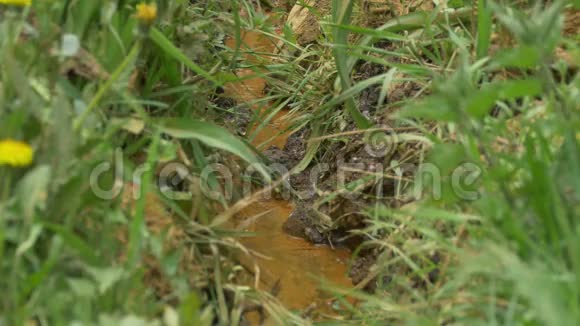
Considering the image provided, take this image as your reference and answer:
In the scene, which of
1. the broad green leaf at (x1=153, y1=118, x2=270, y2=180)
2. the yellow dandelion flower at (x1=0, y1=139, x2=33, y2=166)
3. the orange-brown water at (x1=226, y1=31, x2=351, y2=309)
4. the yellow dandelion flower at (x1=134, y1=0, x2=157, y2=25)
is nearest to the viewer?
the yellow dandelion flower at (x1=0, y1=139, x2=33, y2=166)

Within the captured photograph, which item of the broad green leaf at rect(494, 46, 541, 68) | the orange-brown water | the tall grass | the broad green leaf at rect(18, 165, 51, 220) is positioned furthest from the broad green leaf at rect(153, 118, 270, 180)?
the broad green leaf at rect(494, 46, 541, 68)

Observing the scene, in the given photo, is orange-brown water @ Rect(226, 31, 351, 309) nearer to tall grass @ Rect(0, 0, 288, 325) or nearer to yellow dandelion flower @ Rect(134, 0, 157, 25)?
tall grass @ Rect(0, 0, 288, 325)

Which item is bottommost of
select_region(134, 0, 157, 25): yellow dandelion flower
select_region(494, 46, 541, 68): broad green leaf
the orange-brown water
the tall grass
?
the orange-brown water

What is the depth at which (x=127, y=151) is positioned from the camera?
1.69 metres

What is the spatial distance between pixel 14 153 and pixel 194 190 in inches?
15.9

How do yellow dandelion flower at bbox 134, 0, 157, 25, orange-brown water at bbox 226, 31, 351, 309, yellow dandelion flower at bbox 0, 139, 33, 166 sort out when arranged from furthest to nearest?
orange-brown water at bbox 226, 31, 351, 309 → yellow dandelion flower at bbox 134, 0, 157, 25 → yellow dandelion flower at bbox 0, 139, 33, 166

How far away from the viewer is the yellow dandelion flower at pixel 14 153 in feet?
4.18

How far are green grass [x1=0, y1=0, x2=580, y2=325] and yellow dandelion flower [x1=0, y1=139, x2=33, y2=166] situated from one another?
29 millimetres

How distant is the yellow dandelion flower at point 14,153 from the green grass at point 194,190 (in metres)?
0.03

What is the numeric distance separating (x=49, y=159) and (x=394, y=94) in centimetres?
112

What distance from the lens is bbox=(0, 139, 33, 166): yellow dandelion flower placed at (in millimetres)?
1273

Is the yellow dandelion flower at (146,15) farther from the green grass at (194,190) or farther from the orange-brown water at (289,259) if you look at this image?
the orange-brown water at (289,259)

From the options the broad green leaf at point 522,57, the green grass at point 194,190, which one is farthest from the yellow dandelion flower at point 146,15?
the broad green leaf at point 522,57

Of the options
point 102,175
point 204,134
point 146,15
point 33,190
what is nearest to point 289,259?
point 204,134
